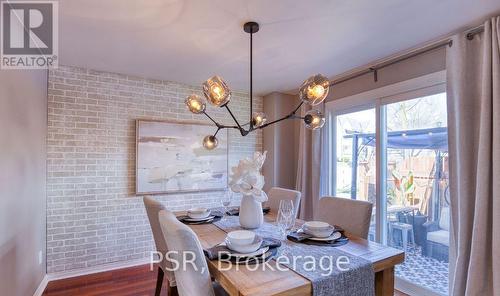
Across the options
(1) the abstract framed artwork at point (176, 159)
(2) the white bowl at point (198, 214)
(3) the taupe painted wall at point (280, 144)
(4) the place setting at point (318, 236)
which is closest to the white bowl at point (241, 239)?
(4) the place setting at point (318, 236)

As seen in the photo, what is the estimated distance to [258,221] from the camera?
1942mm

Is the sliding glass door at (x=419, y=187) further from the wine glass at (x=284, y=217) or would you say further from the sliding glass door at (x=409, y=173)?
the wine glass at (x=284, y=217)

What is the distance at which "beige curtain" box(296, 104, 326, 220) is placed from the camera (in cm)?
342

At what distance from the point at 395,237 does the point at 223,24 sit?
2.64 m

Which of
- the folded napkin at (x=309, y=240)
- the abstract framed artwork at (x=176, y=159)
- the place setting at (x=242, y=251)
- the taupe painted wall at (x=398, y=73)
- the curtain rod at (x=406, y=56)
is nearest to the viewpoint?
the place setting at (x=242, y=251)

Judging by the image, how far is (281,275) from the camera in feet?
4.02

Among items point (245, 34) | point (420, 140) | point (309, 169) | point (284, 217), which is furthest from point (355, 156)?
point (245, 34)

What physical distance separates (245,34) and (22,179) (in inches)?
82.8

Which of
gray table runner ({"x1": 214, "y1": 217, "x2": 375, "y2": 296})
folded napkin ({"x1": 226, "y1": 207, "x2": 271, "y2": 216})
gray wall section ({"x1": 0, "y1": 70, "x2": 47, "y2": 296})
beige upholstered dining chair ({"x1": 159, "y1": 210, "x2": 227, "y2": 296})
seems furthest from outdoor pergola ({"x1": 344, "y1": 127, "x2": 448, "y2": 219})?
gray wall section ({"x1": 0, "y1": 70, "x2": 47, "y2": 296})

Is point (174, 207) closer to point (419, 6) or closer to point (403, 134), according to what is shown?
point (403, 134)

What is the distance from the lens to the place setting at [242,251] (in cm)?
138

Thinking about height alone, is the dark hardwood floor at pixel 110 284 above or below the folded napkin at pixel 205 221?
below

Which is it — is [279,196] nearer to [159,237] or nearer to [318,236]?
[318,236]

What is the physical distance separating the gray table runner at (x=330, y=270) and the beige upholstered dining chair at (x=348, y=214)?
1.70 ft
